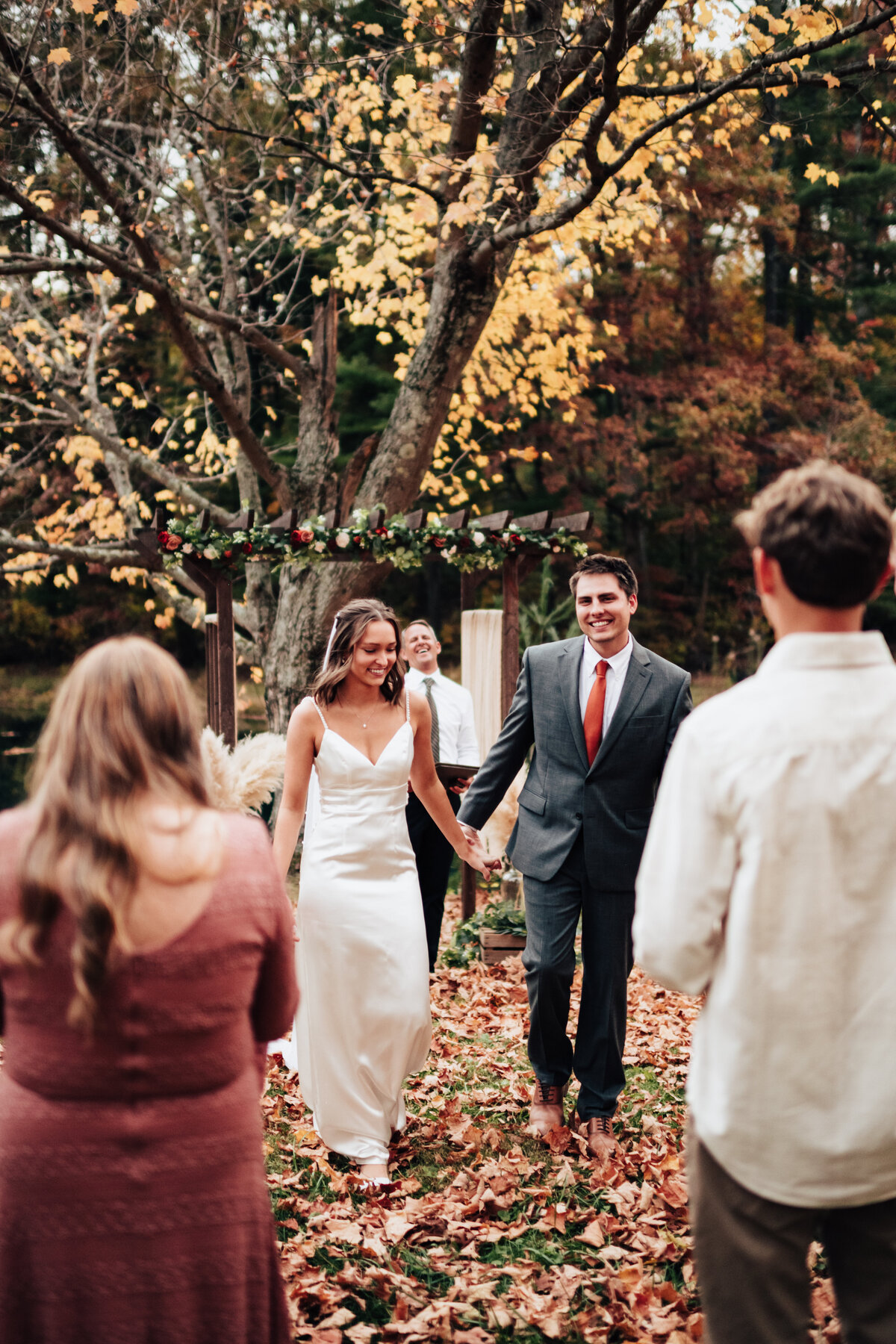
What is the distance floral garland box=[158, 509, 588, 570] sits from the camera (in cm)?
874

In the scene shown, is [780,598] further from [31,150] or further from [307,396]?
[31,150]

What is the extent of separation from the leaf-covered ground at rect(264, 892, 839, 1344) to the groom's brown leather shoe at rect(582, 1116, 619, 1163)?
0.15ft

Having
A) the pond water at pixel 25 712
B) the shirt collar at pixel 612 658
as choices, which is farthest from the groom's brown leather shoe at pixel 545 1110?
the pond water at pixel 25 712

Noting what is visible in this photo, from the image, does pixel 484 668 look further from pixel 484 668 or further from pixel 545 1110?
pixel 545 1110

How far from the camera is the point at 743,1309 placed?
6.53 ft

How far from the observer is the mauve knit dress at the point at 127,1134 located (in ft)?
6.13

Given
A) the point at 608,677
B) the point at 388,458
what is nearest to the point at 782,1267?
the point at 608,677

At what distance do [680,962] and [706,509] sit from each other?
24855 mm

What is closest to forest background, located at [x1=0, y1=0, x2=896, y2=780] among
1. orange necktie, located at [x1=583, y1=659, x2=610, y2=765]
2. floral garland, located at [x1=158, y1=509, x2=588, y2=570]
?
Answer: floral garland, located at [x1=158, y1=509, x2=588, y2=570]

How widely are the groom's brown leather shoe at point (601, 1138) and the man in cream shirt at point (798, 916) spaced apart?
253 centimetres

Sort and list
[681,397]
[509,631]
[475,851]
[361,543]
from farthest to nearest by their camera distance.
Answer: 1. [681,397]
2. [509,631]
3. [361,543]
4. [475,851]

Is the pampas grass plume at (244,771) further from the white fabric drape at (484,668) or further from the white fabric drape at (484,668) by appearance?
the white fabric drape at (484,668)

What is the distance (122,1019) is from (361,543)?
7.24m

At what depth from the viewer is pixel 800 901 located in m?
1.95
